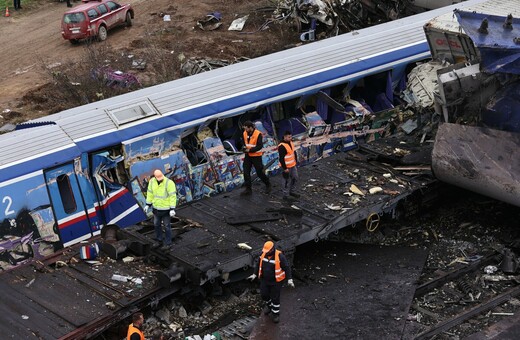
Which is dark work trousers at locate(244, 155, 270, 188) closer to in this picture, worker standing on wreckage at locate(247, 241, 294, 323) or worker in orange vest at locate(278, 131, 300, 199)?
worker in orange vest at locate(278, 131, 300, 199)

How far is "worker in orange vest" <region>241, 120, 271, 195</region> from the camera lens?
12.9 metres

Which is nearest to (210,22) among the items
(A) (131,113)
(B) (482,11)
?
(A) (131,113)

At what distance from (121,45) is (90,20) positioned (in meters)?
1.36

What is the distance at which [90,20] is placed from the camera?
26688 mm

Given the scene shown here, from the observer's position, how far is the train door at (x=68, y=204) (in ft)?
40.3

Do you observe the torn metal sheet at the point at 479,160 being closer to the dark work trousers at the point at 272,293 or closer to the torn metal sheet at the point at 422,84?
the torn metal sheet at the point at 422,84

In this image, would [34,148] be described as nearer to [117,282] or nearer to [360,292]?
[117,282]

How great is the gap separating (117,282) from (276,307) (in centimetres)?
231

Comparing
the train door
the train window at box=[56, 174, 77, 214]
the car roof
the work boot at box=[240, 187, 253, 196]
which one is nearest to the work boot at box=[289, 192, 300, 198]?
the work boot at box=[240, 187, 253, 196]

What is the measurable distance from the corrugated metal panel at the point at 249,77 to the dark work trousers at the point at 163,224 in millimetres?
2108

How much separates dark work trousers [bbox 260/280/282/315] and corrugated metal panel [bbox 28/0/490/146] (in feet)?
13.4

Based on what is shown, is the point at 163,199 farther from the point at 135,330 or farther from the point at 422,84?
the point at 422,84

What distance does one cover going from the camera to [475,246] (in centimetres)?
1327

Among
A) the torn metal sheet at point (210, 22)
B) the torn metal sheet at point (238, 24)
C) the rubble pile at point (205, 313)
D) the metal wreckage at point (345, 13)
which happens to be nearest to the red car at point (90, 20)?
the torn metal sheet at point (210, 22)
